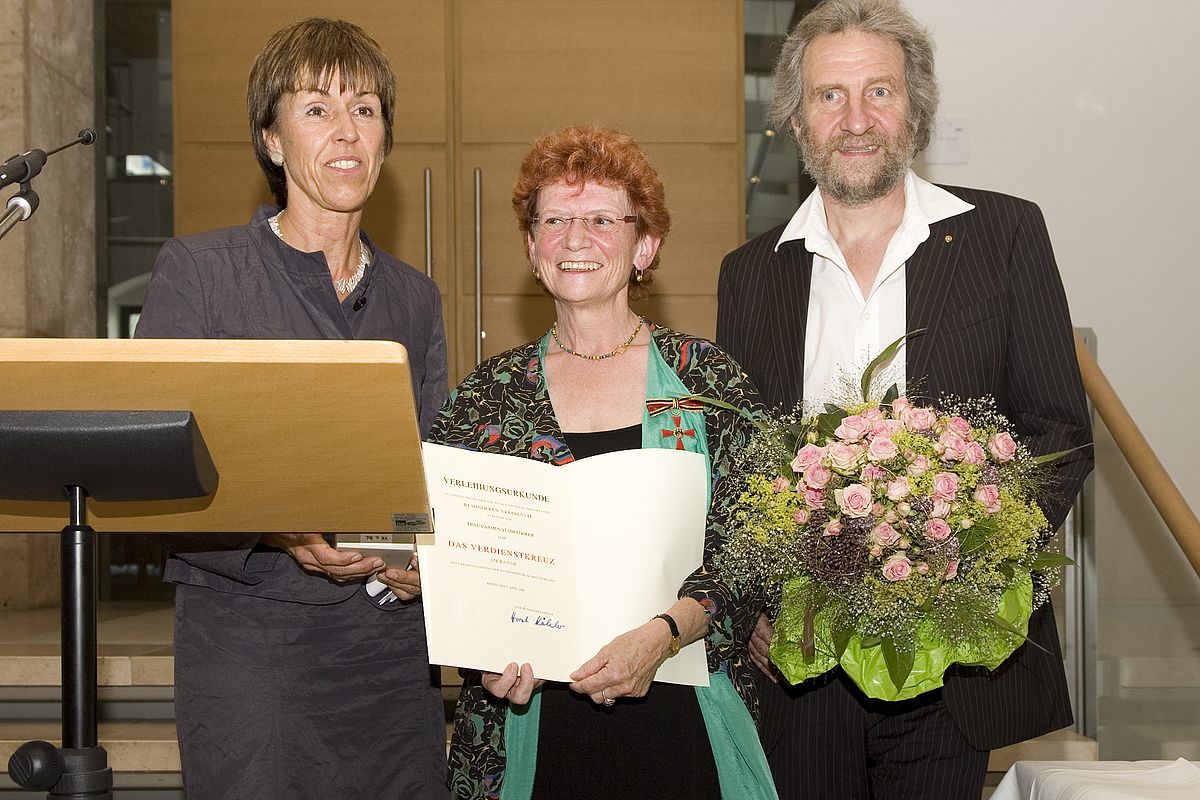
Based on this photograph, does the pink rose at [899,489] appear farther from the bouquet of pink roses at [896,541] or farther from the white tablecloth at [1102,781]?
the white tablecloth at [1102,781]

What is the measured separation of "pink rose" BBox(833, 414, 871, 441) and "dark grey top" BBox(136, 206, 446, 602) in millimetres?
972

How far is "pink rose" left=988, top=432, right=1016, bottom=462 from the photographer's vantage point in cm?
178

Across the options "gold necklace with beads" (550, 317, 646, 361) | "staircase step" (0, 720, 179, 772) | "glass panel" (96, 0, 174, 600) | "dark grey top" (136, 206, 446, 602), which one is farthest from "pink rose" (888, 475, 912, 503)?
"glass panel" (96, 0, 174, 600)

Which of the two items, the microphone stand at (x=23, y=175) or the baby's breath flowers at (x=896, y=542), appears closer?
the microphone stand at (x=23, y=175)

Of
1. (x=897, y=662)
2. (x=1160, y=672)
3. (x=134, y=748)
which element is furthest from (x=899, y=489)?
(x=134, y=748)

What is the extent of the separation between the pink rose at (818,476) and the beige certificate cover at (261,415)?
0.62 m

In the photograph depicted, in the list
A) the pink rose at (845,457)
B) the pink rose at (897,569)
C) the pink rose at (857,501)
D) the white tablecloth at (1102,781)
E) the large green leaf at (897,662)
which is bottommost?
the white tablecloth at (1102,781)

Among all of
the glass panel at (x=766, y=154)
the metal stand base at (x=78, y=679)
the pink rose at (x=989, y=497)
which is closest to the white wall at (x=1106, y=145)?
the glass panel at (x=766, y=154)

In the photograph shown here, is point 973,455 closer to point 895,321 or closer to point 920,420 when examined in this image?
point 920,420

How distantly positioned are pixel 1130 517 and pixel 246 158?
415 centimetres

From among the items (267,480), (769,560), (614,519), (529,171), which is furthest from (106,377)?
(529,171)

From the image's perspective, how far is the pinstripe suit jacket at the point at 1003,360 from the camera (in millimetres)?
2129

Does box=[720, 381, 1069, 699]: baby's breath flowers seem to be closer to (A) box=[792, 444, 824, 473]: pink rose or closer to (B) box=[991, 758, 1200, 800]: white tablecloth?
(A) box=[792, 444, 824, 473]: pink rose

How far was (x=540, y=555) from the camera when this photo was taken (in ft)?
5.73
